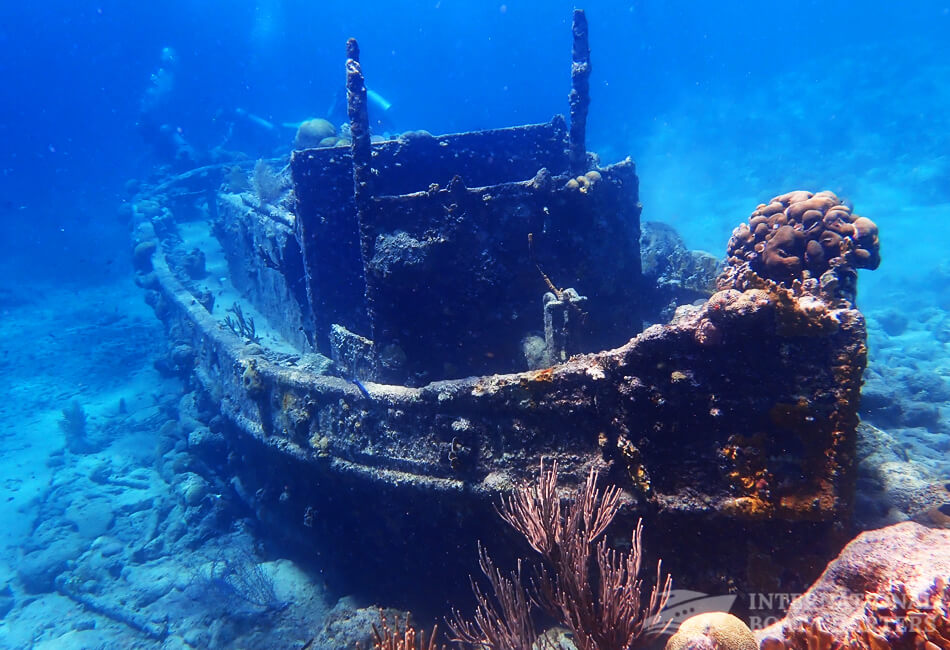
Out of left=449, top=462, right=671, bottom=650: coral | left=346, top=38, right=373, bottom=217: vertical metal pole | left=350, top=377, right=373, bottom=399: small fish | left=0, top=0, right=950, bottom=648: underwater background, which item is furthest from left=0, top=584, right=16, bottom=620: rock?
left=449, top=462, right=671, bottom=650: coral

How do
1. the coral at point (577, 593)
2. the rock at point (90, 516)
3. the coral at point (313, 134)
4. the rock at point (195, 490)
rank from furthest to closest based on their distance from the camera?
1. the coral at point (313, 134)
2. the rock at point (90, 516)
3. the rock at point (195, 490)
4. the coral at point (577, 593)

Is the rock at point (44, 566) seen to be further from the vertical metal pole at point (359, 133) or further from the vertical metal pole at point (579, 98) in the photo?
the vertical metal pole at point (579, 98)

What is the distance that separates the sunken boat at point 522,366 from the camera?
350cm

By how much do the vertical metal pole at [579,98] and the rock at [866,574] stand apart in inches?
233

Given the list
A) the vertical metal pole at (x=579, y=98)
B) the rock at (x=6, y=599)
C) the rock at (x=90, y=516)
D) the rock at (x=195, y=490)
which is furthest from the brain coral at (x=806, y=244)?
the rock at (x=6, y=599)

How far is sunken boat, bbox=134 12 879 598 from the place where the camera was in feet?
11.5

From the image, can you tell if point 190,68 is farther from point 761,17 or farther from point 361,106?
point 761,17

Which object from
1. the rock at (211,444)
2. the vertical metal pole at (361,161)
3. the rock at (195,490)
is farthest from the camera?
the rock at (211,444)

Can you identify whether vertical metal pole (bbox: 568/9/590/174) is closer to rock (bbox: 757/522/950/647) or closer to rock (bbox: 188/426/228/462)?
rock (bbox: 757/522/950/647)

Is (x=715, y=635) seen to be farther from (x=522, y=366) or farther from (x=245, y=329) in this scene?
(x=245, y=329)

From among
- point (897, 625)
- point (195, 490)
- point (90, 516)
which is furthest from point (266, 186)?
point (897, 625)

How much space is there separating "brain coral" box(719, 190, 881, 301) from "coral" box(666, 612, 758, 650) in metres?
3.05

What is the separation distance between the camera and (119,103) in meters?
74.1

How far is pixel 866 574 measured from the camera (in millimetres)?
2895
